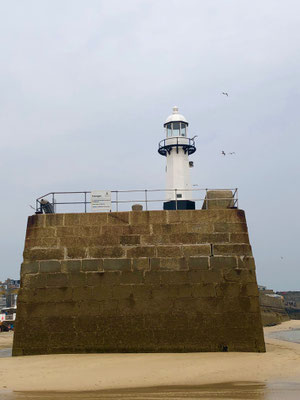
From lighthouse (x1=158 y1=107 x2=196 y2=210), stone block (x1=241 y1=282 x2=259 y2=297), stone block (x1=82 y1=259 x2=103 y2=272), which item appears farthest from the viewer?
lighthouse (x1=158 y1=107 x2=196 y2=210)

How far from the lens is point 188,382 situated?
9.84m

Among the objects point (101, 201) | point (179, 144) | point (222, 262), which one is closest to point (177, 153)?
point (179, 144)

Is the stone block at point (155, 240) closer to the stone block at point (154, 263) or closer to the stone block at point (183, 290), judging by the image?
the stone block at point (154, 263)

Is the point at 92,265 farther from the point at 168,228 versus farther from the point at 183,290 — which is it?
the point at 183,290

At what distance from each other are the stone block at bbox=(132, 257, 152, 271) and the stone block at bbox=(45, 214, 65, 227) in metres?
2.87

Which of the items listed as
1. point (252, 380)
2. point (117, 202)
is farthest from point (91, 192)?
A: point (252, 380)

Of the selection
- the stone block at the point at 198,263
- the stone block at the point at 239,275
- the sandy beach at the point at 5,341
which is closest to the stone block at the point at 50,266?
the stone block at the point at 198,263

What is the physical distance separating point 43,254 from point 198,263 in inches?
205

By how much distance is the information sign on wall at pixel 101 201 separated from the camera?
1631 centimetres

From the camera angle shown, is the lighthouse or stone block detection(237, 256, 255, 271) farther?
the lighthouse

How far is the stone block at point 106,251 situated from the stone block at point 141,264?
501 mm

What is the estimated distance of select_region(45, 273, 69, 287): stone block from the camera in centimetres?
1505

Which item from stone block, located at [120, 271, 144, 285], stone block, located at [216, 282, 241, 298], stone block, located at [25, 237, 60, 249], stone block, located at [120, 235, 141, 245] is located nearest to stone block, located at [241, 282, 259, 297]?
stone block, located at [216, 282, 241, 298]

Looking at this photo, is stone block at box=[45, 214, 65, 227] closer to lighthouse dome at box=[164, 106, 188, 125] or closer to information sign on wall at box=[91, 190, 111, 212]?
information sign on wall at box=[91, 190, 111, 212]
